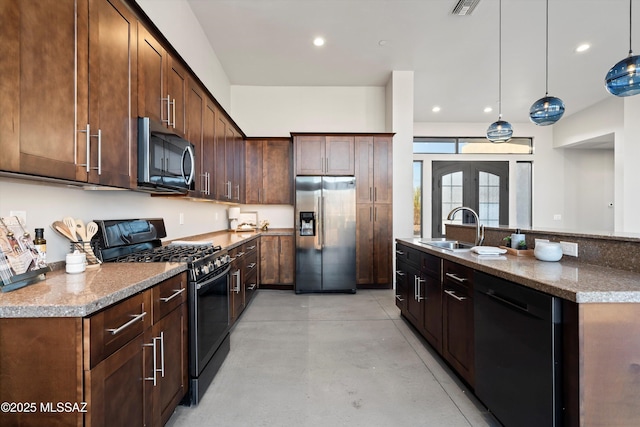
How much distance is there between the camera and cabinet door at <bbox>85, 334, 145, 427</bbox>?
1090mm

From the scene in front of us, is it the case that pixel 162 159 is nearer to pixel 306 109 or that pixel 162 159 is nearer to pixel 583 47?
pixel 306 109

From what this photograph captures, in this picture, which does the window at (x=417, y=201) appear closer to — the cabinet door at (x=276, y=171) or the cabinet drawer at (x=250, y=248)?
the cabinet door at (x=276, y=171)

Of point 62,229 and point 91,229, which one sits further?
point 91,229

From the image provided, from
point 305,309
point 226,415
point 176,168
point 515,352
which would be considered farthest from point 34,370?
point 305,309

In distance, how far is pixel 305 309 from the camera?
13.0 feet

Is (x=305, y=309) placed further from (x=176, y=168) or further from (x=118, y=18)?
(x=118, y=18)

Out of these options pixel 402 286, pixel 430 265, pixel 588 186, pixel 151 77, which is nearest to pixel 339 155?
pixel 402 286

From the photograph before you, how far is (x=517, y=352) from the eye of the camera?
1.53m

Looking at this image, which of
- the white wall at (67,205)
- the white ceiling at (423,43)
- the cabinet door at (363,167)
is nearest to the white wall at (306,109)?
the white ceiling at (423,43)

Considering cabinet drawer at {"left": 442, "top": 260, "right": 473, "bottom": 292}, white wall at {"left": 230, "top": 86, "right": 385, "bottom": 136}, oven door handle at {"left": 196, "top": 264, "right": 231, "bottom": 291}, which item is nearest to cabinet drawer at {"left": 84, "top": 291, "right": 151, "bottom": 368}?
oven door handle at {"left": 196, "top": 264, "right": 231, "bottom": 291}

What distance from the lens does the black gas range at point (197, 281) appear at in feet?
6.46

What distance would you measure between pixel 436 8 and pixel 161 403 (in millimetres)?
4262

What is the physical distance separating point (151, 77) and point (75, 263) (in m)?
1.33

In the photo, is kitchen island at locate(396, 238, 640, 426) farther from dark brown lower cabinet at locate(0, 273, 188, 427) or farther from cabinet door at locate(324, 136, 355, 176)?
cabinet door at locate(324, 136, 355, 176)
